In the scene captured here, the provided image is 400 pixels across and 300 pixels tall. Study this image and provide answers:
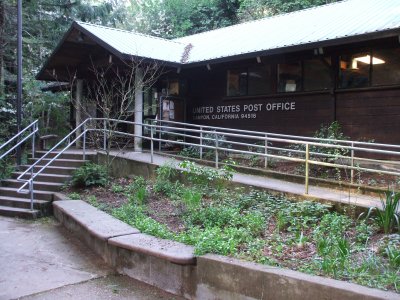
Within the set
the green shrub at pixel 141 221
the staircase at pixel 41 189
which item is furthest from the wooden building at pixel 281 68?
the green shrub at pixel 141 221

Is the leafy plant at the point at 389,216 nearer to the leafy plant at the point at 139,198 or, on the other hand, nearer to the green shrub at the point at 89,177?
the leafy plant at the point at 139,198

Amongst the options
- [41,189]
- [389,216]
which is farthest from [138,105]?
[389,216]

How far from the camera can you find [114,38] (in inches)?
502

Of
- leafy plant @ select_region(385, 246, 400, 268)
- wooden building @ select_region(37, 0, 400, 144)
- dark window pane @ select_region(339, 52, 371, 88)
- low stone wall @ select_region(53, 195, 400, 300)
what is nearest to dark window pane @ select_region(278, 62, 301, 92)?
wooden building @ select_region(37, 0, 400, 144)

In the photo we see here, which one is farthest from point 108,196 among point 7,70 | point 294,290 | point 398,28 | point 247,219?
point 7,70

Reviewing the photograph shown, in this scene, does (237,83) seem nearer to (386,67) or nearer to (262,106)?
(262,106)

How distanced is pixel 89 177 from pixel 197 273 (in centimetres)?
576

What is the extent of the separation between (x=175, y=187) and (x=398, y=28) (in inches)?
221

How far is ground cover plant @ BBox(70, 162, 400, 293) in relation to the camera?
13.4ft

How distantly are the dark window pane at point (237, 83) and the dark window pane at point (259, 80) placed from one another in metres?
0.23

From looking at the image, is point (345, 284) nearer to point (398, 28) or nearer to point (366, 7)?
point (398, 28)

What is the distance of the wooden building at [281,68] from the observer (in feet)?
32.3

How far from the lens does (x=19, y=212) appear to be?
28.7ft

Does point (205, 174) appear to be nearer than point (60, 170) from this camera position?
Yes
